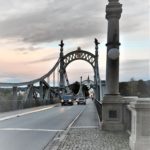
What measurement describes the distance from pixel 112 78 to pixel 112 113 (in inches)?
56.6

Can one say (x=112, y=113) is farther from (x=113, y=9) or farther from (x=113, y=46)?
(x=113, y=9)

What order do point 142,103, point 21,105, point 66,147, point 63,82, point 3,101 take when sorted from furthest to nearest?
point 63,82, point 21,105, point 3,101, point 66,147, point 142,103

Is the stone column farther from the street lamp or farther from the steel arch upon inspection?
the steel arch

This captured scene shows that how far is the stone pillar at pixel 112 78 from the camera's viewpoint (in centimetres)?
1564

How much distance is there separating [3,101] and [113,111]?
80.4 feet

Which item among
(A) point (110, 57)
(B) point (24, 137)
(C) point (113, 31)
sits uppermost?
(C) point (113, 31)

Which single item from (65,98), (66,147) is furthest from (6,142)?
(65,98)

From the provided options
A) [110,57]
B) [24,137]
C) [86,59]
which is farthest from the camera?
[86,59]

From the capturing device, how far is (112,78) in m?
16.5

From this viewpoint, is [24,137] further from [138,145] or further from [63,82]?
[63,82]

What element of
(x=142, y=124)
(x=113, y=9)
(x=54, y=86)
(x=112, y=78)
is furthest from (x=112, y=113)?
(x=54, y=86)

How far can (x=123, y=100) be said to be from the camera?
1563cm

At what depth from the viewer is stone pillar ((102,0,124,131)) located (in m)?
15.6

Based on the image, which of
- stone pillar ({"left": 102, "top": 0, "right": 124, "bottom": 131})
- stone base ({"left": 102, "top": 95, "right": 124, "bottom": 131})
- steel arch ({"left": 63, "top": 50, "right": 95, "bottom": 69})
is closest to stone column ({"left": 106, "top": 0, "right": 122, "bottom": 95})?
stone pillar ({"left": 102, "top": 0, "right": 124, "bottom": 131})
